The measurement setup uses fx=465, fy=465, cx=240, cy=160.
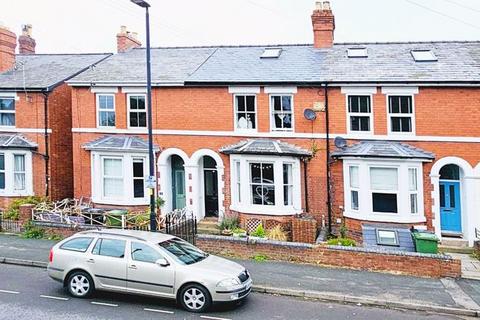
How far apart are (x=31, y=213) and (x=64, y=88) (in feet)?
23.0

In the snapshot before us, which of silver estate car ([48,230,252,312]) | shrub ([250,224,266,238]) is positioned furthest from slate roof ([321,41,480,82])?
silver estate car ([48,230,252,312])

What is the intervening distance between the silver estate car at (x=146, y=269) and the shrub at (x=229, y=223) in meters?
6.55

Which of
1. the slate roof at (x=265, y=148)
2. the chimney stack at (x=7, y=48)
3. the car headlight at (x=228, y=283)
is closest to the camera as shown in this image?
the car headlight at (x=228, y=283)

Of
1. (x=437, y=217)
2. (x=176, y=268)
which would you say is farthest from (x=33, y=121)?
(x=437, y=217)

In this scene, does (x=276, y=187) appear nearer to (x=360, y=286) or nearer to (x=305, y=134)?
(x=305, y=134)

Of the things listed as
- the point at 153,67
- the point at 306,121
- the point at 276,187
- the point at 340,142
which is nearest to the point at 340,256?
the point at 276,187

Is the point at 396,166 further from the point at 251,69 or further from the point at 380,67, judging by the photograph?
the point at 251,69

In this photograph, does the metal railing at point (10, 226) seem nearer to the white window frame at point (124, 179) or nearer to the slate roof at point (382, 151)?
the white window frame at point (124, 179)

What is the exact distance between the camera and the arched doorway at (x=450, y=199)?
692 inches

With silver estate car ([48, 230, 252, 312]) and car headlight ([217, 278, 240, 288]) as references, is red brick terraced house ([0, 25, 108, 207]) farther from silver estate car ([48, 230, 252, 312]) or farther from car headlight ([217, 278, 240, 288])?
car headlight ([217, 278, 240, 288])

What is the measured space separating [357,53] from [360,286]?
11.2 metres

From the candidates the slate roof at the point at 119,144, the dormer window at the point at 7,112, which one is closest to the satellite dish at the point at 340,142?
the slate roof at the point at 119,144

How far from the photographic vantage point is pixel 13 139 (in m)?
21.0

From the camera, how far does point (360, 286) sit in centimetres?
1189
